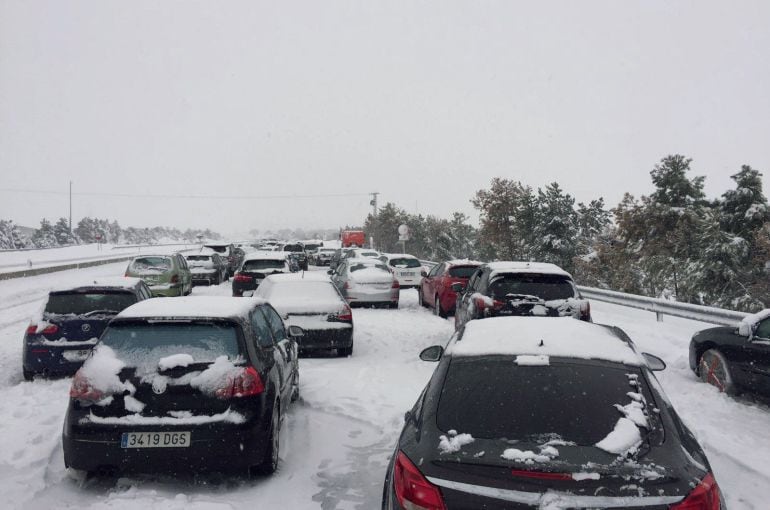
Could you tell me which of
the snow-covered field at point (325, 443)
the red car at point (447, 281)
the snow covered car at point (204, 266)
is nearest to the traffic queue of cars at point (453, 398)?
the snow-covered field at point (325, 443)

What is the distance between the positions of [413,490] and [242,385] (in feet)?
7.94

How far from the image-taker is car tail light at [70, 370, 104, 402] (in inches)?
190

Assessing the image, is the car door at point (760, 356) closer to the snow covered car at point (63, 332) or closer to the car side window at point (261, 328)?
the car side window at point (261, 328)

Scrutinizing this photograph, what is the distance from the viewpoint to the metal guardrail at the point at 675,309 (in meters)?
11.7

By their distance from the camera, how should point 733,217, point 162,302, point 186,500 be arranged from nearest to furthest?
point 186,500 < point 162,302 < point 733,217

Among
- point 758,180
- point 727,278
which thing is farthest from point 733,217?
point 727,278

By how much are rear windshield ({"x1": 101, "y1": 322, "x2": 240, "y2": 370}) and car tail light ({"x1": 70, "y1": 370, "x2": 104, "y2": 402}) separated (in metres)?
0.30

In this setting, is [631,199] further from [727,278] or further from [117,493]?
[117,493]

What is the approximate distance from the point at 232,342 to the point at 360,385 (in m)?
3.87

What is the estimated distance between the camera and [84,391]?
4.86m

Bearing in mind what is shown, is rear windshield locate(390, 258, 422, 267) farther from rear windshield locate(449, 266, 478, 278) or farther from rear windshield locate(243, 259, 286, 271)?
rear windshield locate(449, 266, 478, 278)

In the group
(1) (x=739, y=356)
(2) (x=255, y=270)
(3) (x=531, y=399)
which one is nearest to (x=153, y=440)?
(3) (x=531, y=399)

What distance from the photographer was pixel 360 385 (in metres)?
8.75

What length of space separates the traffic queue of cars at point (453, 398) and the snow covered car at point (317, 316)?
252 centimetres
